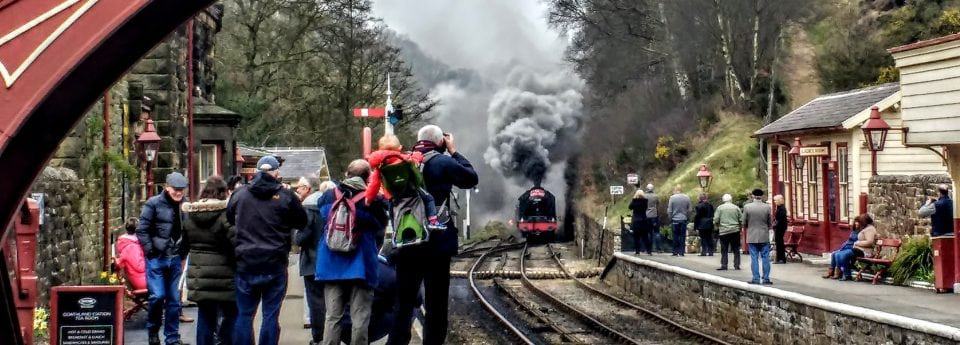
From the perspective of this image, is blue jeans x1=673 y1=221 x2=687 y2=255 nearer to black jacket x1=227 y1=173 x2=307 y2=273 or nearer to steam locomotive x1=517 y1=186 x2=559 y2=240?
black jacket x1=227 y1=173 x2=307 y2=273

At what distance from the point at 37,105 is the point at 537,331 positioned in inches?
604

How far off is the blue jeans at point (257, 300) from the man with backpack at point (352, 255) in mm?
317

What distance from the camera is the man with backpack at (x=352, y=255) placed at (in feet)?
31.2

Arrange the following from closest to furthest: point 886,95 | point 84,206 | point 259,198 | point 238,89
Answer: point 259,198
point 84,206
point 886,95
point 238,89

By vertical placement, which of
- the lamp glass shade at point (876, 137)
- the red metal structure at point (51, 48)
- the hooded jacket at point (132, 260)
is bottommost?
the hooded jacket at point (132, 260)

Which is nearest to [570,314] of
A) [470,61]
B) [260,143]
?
[260,143]

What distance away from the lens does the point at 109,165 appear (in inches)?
730

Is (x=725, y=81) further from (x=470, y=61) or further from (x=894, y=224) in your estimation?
(x=470, y=61)

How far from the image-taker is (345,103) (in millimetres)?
46781

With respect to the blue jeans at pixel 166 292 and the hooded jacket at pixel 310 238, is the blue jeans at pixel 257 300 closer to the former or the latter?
the hooded jacket at pixel 310 238

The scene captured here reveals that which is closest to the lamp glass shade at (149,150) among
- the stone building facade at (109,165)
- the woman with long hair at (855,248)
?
the stone building facade at (109,165)

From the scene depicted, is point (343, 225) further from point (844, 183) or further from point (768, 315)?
point (844, 183)

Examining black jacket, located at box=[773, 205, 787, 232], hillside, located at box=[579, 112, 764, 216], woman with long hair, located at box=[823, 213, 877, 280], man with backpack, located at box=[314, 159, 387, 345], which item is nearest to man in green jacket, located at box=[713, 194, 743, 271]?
woman with long hair, located at box=[823, 213, 877, 280]

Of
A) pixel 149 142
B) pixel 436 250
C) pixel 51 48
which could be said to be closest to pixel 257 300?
pixel 436 250
